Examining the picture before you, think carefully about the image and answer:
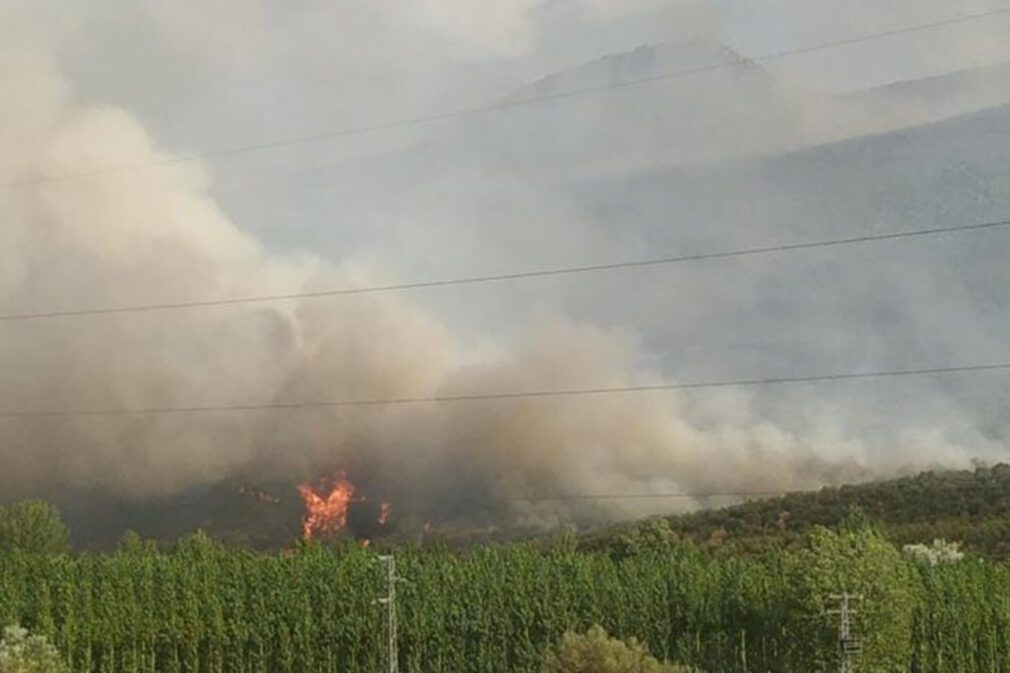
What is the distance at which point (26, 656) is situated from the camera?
39.3m

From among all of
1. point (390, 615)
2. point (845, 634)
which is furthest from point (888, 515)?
point (845, 634)

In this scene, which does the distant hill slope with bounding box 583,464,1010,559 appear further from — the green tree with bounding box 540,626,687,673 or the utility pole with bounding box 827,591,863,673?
the green tree with bounding box 540,626,687,673

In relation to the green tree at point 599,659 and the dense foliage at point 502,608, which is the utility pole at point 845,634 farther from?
the green tree at point 599,659

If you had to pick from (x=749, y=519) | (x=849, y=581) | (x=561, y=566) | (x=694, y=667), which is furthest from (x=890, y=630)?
(x=749, y=519)

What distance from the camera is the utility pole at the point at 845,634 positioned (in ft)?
123

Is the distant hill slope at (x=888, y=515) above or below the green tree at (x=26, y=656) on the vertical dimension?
above

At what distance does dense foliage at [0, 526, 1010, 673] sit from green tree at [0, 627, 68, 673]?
3.83 meters

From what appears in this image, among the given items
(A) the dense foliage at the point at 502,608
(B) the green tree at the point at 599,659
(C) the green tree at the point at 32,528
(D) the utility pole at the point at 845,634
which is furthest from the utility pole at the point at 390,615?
(C) the green tree at the point at 32,528

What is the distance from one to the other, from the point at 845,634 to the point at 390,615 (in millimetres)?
13327

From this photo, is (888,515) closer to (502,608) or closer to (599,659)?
(502,608)

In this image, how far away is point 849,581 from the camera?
38438mm

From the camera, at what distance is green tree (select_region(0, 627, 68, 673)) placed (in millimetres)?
36844

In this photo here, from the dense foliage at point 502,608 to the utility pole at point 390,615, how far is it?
16.1 inches

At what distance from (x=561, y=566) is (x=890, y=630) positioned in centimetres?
1120
